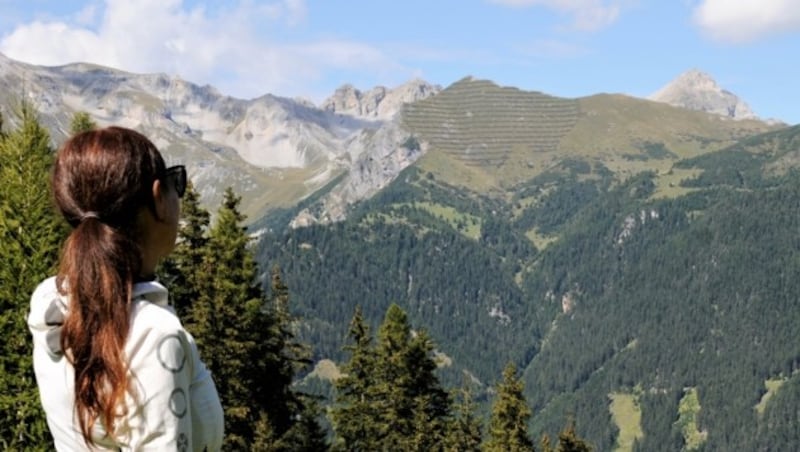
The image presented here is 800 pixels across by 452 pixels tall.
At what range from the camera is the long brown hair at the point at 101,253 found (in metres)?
3.79

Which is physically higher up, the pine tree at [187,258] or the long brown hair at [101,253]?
the long brown hair at [101,253]

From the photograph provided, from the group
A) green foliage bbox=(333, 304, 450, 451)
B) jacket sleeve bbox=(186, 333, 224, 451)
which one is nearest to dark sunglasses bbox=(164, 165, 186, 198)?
jacket sleeve bbox=(186, 333, 224, 451)

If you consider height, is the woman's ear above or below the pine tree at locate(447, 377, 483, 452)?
above

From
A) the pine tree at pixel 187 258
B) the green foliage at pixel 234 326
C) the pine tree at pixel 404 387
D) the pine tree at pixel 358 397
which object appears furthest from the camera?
the pine tree at pixel 358 397

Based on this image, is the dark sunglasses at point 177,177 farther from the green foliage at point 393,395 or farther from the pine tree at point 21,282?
the green foliage at point 393,395

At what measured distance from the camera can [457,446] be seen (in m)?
40.3

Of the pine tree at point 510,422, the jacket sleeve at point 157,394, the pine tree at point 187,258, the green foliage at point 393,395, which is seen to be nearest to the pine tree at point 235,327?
the pine tree at point 187,258

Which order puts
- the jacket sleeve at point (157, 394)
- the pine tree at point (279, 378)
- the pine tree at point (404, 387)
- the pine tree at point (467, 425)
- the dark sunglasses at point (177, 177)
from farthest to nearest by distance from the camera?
the pine tree at point (467, 425) → the pine tree at point (404, 387) → the pine tree at point (279, 378) → the dark sunglasses at point (177, 177) → the jacket sleeve at point (157, 394)

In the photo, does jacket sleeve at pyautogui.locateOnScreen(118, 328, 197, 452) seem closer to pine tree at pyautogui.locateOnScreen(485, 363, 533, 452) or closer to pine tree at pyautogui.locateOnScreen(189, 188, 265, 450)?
pine tree at pyautogui.locateOnScreen(189, 188, 265, 450)

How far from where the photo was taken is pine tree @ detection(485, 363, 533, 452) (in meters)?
39.4

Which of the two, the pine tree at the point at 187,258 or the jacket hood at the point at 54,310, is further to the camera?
the pine tree at the point at 187,258

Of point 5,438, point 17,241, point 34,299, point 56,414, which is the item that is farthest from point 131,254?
point 5,438

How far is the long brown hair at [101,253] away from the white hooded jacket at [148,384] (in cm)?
6

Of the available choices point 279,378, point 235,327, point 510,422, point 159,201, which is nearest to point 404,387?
point 510,422
